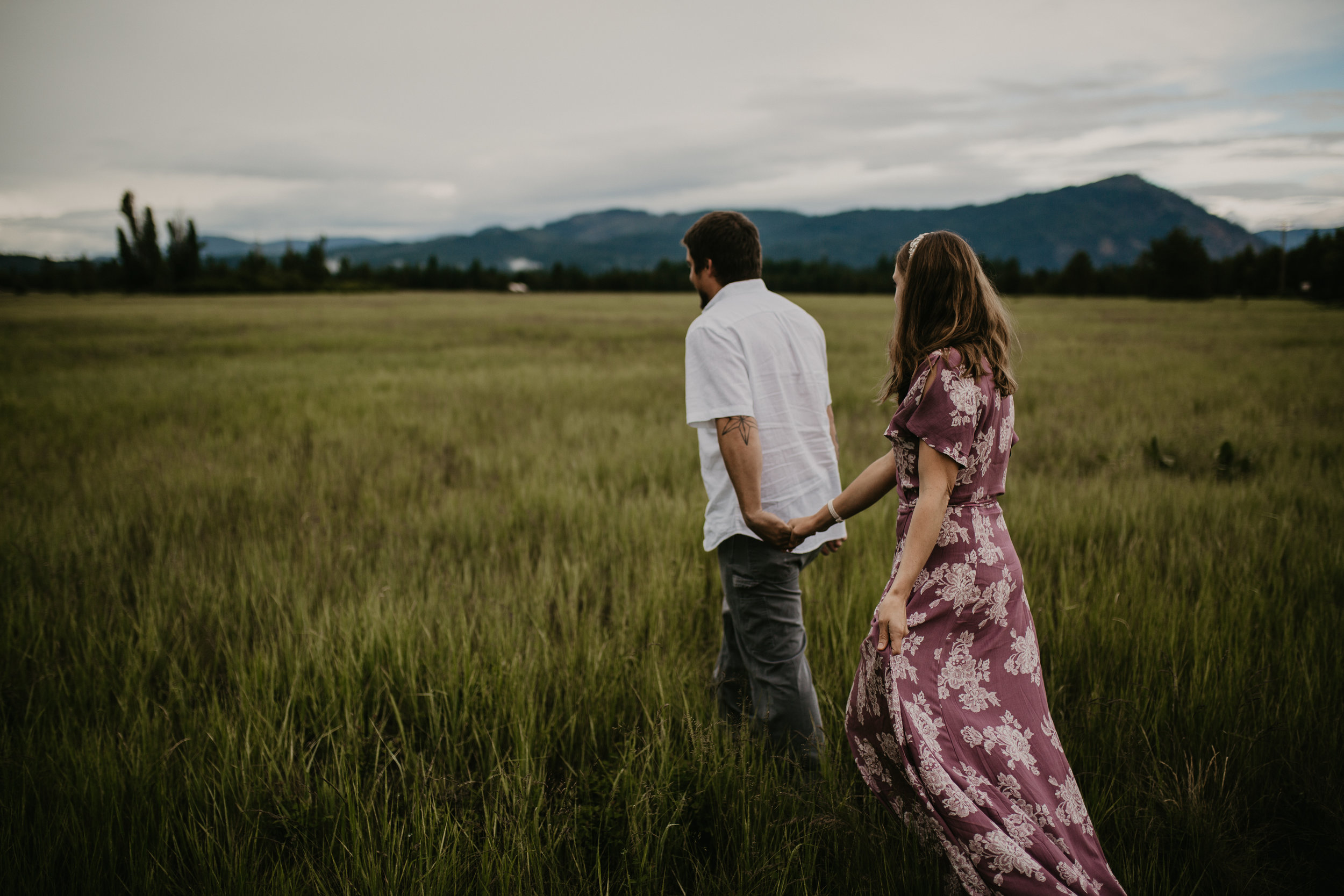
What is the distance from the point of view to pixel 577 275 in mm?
113500

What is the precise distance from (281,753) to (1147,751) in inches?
131

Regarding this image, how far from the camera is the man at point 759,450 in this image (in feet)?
7.72

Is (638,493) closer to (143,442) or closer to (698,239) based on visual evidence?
(698,239)

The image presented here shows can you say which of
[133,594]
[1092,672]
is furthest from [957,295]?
[133,594]

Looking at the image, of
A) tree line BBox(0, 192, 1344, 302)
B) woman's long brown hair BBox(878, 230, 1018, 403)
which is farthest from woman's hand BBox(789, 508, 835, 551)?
tree line BBox(0, 192, 1344, 302)

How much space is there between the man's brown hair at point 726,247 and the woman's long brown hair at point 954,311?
27.8 inches

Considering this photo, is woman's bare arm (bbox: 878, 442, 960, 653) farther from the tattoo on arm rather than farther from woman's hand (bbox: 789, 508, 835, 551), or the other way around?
the tattoo on arm

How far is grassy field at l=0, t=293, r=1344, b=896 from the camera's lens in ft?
6.75

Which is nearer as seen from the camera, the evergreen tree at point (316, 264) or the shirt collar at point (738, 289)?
the shirt collar at point (738, 289)

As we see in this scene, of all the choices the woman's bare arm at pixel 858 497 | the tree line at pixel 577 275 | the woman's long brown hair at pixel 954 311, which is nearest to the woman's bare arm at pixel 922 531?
the woman's bare arm at pixel 858 497

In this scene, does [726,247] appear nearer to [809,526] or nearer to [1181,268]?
[809,526]

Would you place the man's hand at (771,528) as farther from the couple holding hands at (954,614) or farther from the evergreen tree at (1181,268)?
the evergreen tree at (1181,268)

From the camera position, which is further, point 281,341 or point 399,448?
point 281,341

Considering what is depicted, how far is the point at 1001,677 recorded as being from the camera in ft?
6.19
